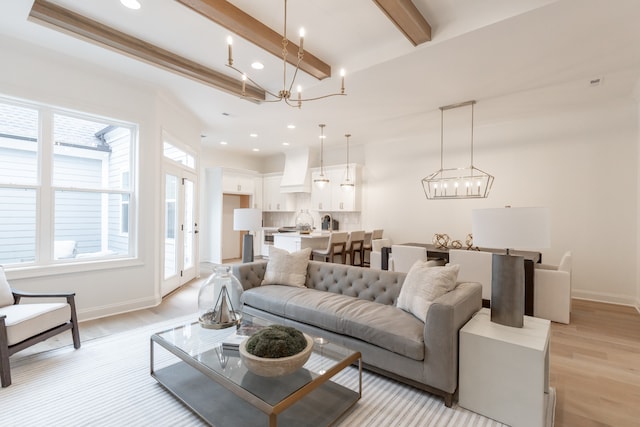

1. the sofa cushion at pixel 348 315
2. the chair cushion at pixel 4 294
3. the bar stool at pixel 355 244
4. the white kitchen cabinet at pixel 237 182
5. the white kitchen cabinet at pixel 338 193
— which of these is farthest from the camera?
the white kitchen cabinet at pixel 237 182

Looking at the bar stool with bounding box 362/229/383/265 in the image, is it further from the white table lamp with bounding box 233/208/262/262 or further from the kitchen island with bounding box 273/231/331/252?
the white table lamp with bounding box 233/208/262/262

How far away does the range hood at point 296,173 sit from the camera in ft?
25.7

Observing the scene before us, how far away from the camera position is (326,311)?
2619 mm

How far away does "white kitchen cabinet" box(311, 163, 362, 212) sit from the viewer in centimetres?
712

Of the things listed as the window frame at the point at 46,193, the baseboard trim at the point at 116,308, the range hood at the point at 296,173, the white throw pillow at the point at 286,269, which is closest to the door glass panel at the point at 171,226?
the baseboard trim at the point at 116,308

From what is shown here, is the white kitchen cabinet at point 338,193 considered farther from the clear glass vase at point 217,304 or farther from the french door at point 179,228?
the clear glass vase at point 217,304

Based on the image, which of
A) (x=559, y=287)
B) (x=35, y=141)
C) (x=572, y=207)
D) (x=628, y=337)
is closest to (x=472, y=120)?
(x=572, y=207)

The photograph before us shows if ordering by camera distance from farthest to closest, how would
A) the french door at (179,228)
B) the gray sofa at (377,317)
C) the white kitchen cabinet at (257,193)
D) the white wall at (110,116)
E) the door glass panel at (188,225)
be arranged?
the white kitchen cabinet at (257,193) → the door glass panel at (188,225) → the french door at (179,228) → the white wall at (110,116) → the gray sofa at (377,317)

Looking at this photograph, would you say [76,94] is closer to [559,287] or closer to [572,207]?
[559,287]

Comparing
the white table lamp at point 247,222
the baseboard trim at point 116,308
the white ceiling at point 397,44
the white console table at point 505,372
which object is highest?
the white ceiling at point 397,44

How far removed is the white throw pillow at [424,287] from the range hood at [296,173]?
5.51m

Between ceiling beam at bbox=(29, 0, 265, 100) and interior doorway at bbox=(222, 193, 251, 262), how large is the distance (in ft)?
16.0

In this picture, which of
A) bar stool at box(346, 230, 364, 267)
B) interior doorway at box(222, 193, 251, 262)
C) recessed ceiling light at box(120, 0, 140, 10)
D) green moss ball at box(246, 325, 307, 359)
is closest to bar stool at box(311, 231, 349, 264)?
bar stool at box(346, 230, 364, 267)

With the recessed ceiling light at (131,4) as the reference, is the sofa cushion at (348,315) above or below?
below
